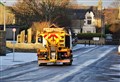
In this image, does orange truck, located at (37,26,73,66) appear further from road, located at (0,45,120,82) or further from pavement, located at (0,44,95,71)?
pavement, located at (0,44,95,71)

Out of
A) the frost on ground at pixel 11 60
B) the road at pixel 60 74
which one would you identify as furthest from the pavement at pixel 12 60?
the road at pixel 60 74

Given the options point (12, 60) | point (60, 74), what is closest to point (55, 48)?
point (12, 60)

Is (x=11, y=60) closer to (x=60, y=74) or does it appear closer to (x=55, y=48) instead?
(x=55, y=48)

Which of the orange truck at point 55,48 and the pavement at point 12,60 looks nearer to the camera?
the pavement at point 12,60

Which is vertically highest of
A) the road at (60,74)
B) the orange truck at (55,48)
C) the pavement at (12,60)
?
the orange truck at (55,48)

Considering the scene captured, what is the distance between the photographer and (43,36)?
33.2 m

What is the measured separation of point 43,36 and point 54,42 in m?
1.10

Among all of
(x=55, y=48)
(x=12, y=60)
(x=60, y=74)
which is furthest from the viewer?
(x=12, y=60)

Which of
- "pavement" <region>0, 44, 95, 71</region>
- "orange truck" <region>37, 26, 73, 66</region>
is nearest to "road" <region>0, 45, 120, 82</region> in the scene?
"orange truck" <region>37, 26, 73, 66</region>

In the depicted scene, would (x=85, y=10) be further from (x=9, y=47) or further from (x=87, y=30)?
(x=9, y=47)

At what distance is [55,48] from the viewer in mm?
31453

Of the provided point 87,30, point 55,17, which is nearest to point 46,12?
point 55,17

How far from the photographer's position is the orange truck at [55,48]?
31266mm

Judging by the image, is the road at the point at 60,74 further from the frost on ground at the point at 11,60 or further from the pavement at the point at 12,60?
the frost on ground at the point at 11,60
